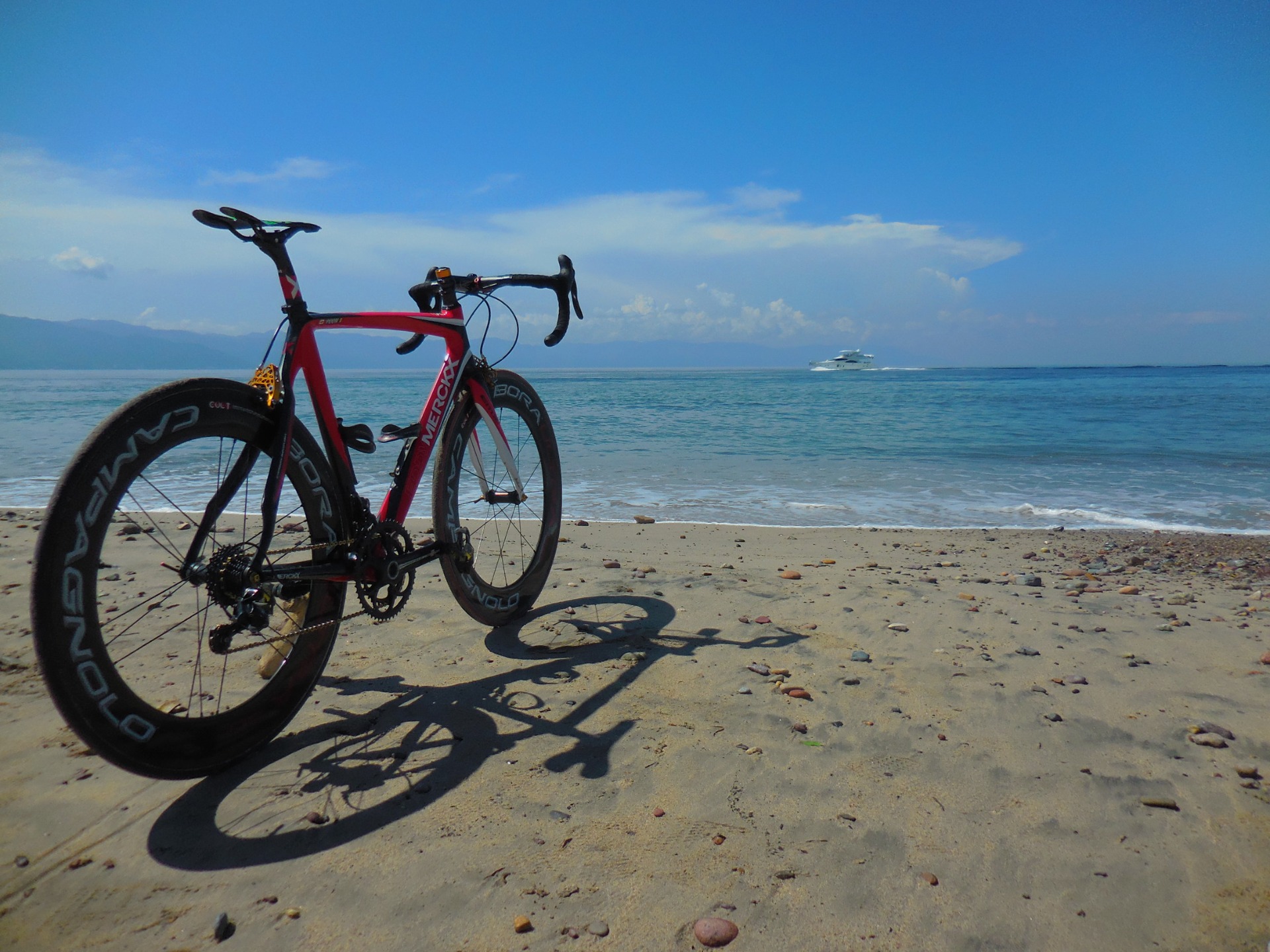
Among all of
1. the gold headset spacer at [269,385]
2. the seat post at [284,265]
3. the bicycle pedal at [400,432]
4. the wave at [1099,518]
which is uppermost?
the seat post at [284,265]

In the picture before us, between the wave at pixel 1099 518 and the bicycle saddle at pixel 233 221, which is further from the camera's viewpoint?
the wave at pixel 1099 518

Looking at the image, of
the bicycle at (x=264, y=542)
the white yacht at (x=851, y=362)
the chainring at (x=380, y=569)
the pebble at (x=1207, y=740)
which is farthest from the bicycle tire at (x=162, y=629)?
the white yacht at (x=851, y=362)

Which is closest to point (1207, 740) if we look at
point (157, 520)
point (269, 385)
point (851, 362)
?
point (269, 385)

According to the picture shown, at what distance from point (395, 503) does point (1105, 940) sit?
113 inches

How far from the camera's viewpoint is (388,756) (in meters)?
2.62

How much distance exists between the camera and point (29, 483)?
9.60m

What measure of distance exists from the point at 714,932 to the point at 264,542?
6.06ft

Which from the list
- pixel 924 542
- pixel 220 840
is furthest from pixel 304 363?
pixel 924 542

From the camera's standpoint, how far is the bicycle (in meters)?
2.04

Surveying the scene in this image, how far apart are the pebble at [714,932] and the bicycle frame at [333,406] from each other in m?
1.72

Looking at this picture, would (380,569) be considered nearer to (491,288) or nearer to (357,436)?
(357,436)

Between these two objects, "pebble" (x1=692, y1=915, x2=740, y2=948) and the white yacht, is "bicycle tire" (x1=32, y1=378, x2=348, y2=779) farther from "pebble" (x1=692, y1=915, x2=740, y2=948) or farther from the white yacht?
the white yacht

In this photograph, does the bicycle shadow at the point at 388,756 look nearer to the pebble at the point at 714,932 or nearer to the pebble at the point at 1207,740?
the pebble at the point at 714,932

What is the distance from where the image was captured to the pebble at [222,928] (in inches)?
69.2
